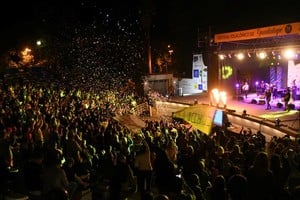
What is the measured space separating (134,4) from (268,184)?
37047mm

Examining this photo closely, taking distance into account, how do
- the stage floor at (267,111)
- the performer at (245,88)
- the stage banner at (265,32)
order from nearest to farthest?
the stage banner at (265,32) → the stage floor at (267,111) → the performer at (245,88)

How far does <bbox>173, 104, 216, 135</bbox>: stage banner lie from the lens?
10.3 meters

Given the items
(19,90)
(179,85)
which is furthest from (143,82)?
(19,90)

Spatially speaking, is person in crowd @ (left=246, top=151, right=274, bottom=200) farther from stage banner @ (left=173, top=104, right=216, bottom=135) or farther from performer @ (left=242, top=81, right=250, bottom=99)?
performer @ (left=242, top=81, right=250, bottom=99)

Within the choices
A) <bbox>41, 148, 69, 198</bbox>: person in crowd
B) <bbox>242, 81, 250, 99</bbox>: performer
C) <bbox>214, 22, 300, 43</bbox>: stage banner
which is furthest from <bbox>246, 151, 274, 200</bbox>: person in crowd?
<bbox>242, 81, 250, 99</bbox>: performer

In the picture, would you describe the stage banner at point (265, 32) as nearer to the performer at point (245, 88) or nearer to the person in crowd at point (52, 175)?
the performer at point (245, 88)

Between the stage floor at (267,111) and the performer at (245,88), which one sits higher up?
the performer at (245,88)

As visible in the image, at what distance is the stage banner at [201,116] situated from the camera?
10.3m

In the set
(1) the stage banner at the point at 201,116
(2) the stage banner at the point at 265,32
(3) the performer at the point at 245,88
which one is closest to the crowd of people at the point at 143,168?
(1) the stage banner at the point at 201,116

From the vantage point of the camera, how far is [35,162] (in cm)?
683

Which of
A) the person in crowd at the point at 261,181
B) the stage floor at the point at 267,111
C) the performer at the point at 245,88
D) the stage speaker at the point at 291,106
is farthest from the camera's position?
the performer at the point at 245,88

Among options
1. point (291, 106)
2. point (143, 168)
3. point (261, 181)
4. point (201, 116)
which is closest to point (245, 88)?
point (291, 106)

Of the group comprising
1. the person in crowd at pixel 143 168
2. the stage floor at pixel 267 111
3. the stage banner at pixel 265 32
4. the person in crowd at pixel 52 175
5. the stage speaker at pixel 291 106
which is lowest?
the stage floor at pixel 267 111

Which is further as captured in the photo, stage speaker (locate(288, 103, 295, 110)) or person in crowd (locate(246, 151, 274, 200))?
stage speaker (locate(288, 103, 295, 110))
